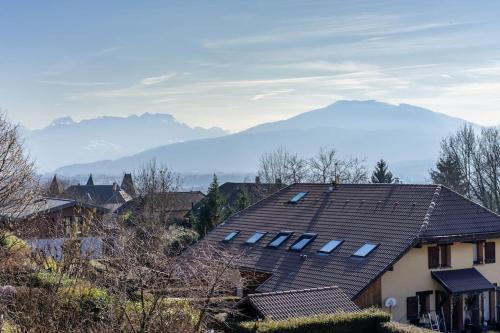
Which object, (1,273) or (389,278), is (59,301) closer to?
(1,273)

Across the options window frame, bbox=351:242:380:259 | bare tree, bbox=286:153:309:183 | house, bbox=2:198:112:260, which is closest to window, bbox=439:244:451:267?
window frame, bbox=351:242:380:259

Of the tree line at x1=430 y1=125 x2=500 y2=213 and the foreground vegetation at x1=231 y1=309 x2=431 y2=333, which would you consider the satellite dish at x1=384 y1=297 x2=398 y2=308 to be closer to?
the foreground vegetation at x1=231 y1=309 x2=431 y2=333

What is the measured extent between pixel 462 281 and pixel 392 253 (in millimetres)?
3605

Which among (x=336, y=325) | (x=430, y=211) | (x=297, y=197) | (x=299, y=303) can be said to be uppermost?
(x=297, y=197)

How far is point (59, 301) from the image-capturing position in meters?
13.2

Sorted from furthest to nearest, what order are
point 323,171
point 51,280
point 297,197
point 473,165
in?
point 323,171 → point 473,165 → point 297,197 → point 51,280

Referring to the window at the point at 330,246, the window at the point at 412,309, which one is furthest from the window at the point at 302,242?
the window at the point at 412,309

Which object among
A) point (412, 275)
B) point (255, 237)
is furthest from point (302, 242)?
point (412, 275)

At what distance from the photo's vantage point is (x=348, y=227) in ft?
91.7

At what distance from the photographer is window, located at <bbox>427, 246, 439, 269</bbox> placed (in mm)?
26344

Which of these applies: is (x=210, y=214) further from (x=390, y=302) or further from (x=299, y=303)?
(x=299, y=303)

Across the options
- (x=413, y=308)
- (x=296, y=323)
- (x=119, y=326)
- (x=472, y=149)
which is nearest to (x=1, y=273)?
(x=119, y=326)

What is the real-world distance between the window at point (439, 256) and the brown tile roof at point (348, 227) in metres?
0.74

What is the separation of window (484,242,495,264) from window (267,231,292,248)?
811 cm
